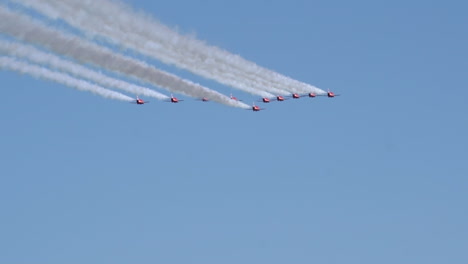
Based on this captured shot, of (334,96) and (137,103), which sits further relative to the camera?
(334,96)

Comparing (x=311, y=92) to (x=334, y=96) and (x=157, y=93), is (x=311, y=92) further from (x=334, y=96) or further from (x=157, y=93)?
(x=157, y=93)

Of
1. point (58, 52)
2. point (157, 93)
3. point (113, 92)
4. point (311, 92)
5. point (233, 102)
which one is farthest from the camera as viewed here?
point (311, 92)

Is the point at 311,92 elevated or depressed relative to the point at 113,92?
elevated

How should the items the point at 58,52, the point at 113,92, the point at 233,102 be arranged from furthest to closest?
the point at 233,102 < the point at 113,92 < the point at 58,52

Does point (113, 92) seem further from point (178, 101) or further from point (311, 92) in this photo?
point (311, 92)

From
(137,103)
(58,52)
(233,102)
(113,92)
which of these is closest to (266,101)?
(233,102)

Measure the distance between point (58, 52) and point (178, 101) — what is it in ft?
59.0

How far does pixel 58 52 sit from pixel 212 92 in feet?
57.5

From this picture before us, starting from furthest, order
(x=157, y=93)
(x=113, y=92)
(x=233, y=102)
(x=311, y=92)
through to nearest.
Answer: (x=311, y=92)
(x=233, y=102)
(x=157, y=93)
(x=113, y=92)

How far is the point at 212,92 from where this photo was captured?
204 feet

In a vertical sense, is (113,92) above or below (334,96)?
below

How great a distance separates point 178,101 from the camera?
208ft

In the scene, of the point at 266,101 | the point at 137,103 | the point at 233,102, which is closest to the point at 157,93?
the point at 137,103

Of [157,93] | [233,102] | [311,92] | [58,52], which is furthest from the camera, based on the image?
[311,92]
